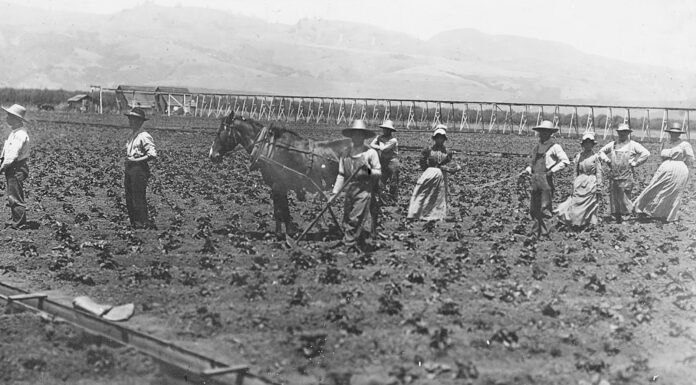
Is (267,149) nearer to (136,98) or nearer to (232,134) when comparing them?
(232,134)

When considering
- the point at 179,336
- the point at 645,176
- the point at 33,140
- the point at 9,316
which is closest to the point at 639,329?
the point at 179,336

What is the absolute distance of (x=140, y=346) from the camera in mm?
7285

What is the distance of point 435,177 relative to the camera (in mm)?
14453

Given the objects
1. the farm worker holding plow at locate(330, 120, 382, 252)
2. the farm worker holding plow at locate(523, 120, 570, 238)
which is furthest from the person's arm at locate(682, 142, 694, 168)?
the farm worker holding plow at locate(330, 120, 382, 252)

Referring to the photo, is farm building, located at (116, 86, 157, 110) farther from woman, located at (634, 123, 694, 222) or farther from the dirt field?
woman, located at (634, 123, 694, 222)

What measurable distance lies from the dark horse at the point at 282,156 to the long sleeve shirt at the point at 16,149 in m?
3.37

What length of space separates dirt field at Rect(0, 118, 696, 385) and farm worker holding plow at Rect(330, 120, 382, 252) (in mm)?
404

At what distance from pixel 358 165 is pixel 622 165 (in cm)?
637

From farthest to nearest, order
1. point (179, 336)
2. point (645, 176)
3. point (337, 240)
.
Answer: point (645, 176) → point (337, 240) → point (179, 336)

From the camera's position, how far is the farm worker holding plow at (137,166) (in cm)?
1374

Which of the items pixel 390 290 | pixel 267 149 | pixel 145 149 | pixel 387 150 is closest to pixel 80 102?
pixel 145 149

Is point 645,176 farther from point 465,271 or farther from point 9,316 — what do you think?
point 9,316

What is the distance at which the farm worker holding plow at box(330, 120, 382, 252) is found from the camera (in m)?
11.8

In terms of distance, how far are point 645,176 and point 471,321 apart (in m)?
19.6
